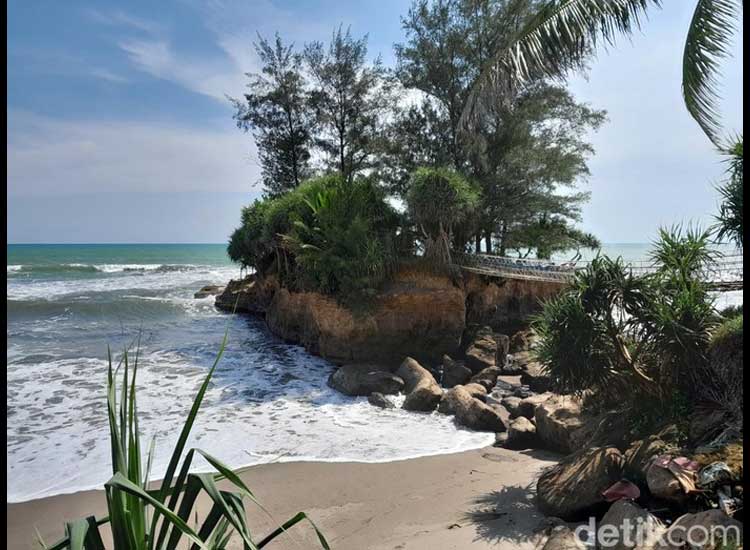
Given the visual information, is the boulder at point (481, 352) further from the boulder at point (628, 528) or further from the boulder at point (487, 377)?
the boulder at point (628, 528)

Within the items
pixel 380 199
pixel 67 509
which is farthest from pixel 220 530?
pixel 380 199

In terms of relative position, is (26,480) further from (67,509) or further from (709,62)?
(709,62)

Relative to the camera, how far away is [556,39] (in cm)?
662

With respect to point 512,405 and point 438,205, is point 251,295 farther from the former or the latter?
point 512,405

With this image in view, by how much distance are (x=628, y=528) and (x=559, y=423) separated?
266cm

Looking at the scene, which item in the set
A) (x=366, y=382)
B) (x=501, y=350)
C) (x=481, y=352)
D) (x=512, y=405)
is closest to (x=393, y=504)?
(x=512, y=405)

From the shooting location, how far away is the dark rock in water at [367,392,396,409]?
340 inches

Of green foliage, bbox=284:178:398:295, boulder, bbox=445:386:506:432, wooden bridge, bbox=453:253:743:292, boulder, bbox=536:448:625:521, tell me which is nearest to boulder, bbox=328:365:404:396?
boulder, bbox=445:386:506:432

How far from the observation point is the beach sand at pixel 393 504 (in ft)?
14.5

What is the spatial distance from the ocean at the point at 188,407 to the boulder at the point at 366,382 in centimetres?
29

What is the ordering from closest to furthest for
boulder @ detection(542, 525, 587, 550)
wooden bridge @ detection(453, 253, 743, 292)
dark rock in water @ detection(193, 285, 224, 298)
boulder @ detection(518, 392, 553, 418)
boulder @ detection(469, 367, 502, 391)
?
boulder @ detection(542, 525, 587, 550) → boulder @ detection(518, 392, 553, 418) → boulder @ detection(469, 367, 502, 391) → wooden bridge @ detection(453, 253, 743, 292) → dark rock in water @ detection(193, 285, 224, 298)

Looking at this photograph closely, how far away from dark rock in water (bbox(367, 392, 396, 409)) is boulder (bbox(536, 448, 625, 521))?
13.2 feet

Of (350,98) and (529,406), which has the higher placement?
(350,98)

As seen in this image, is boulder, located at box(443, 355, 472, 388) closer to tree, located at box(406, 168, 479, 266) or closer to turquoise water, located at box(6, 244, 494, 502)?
turquoise water, located at box(6, 244, 494, 502)
